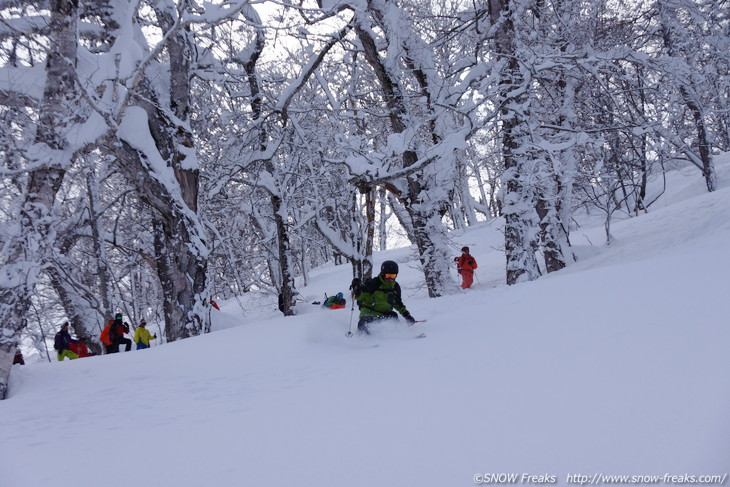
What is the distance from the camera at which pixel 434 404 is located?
9.52 feet

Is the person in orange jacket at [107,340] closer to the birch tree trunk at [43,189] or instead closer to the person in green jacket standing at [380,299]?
the birch tree trunk at [43,189]

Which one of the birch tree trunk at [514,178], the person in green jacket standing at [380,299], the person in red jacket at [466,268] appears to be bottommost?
the person in red jacket at [466,268]

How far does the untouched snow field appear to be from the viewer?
2102 millimetres

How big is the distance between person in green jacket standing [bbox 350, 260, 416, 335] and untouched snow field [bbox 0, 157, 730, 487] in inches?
21.9

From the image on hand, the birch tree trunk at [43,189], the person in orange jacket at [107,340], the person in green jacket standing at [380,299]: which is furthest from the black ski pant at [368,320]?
the person in orange jacket at [107,340]

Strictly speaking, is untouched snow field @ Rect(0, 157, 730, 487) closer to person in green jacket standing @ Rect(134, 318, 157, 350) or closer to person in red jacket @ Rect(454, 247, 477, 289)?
person in green jacket standing @ Rect(134, 318, 157, 350)

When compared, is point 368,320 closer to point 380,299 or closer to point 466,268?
point 380,299

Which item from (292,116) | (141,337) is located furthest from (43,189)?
(141,337)

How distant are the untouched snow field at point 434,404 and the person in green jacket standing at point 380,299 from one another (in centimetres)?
56

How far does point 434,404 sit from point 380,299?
3.54m

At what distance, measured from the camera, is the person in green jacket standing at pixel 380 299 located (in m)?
6.30

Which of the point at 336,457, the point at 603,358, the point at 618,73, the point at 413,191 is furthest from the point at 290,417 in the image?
the point at 618,73

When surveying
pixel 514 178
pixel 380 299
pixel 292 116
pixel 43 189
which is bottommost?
pixel 380 299

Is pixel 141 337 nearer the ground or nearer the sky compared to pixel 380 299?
nearer the ground
